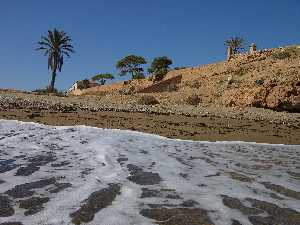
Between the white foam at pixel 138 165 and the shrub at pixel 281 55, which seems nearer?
the white foam at pixel 138 165

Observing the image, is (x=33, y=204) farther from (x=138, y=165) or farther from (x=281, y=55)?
(x=281, y=55)

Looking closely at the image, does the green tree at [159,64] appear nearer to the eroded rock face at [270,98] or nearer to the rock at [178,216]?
the eroded rock face at [270,98]

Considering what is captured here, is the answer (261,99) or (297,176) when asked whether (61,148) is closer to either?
(297,176)

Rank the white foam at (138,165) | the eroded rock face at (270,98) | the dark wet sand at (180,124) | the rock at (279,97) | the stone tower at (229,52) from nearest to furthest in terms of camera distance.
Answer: the white foam at (138,165) → the dark wet sand at (180,124) → the eroded rock face at (270,98) → the rock at (279,97) → the stone tower at (229,52)

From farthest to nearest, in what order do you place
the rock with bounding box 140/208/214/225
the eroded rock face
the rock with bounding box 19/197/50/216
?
the eroded rock face → the rock with bounding box 19/197/50/216 → the rock with bounding box 140/208/214/225

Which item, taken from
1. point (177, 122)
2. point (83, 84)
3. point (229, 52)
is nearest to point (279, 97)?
point (177, 122)

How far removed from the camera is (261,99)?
18000 mm

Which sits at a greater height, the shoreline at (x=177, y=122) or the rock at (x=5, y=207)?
the shoreline at (x=177, y=122)

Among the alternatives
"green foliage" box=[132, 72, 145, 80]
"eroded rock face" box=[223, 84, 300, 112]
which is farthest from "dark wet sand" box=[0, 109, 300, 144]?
"green foliage" box=[132, 72, 145, 80]

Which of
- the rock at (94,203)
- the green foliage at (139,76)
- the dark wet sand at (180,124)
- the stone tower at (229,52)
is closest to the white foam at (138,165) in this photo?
the rock at (94,203)

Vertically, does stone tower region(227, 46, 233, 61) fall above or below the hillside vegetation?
above

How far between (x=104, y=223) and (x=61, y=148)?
12.9 feet

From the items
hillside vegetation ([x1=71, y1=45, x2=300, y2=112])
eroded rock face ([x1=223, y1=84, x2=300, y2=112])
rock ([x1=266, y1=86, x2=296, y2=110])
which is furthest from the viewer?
hillside vegetation ([x1=71, y1=45, x2=300, y2=112])

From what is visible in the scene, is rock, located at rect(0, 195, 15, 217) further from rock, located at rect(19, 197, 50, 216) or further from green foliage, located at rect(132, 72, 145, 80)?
green foliage, located at rect(132, 72, 145, 80)
